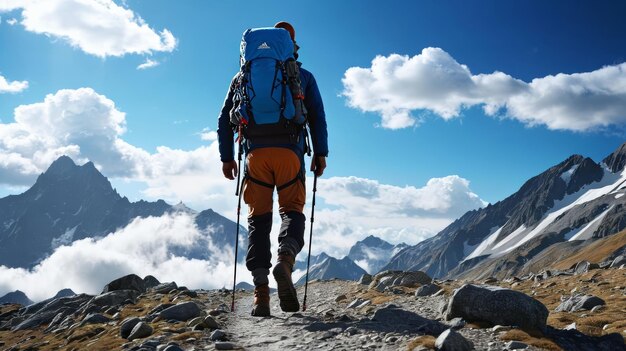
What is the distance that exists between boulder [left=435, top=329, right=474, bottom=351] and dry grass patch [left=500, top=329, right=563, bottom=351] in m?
0.96

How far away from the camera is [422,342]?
660 centimetres

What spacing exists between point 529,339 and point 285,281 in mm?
4060

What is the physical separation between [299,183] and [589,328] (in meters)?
5.80

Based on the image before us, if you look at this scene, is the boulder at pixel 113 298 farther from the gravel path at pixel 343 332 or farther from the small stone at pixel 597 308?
the small stone at pixel 597 308

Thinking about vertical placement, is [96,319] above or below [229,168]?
below

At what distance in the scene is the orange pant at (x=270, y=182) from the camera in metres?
9.18

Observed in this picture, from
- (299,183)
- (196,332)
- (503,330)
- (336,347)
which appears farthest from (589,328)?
(196,332)

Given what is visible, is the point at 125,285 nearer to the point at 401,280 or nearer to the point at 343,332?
the point at 401,280

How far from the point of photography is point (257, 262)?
914 centimetres

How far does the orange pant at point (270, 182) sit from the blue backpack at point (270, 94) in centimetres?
33

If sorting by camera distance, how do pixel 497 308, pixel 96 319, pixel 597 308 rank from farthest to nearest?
1. pixel 96 319
2. pixel 597 308
3. pixel 497 308

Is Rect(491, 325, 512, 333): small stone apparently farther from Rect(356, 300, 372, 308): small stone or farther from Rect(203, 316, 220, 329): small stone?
Rect(356, 300, 372, 308): small stone

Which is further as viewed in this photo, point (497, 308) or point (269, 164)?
point (269, 164)

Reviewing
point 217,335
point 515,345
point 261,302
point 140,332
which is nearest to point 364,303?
point 261,302
